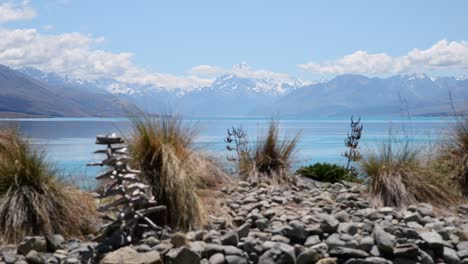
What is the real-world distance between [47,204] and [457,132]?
5.42 m

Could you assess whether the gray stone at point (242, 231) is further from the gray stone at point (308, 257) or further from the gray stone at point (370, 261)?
the gray stone at point (370, 261)

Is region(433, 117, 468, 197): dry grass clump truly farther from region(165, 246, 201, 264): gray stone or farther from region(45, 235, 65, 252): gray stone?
region(45, 235, 65, 252): gray stone

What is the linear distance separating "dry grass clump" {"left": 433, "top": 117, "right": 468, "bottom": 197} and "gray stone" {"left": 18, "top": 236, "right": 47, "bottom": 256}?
16.9 ft

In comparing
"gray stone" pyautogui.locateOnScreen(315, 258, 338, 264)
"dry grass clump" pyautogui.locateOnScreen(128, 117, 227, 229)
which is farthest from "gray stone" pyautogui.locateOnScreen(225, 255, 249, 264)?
"dry grass clump" pyautogui.locateOnScreen(128, 117, 227, 229)

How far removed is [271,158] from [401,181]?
7.02 ft

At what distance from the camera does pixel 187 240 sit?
4488 millimetres

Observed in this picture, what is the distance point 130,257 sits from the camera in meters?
4.23

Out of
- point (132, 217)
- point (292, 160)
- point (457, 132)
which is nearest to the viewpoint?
point (132, 217)

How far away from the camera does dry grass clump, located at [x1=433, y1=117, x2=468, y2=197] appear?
7320 millimetres

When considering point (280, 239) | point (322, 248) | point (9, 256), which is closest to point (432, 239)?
point (322, 248)

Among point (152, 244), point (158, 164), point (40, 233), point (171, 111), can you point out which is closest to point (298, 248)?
point (152, 244)

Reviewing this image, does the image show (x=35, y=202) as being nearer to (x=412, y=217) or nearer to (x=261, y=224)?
(x=261, y=224)

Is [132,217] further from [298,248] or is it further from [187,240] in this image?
[298,248]

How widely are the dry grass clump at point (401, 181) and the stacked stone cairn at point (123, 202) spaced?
287 centimetres
